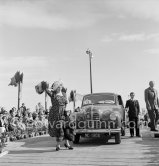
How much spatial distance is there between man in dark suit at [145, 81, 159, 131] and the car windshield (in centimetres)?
135

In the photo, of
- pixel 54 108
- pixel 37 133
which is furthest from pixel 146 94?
pixel 37 133

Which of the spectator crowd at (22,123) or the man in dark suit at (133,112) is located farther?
the spectator crowd at (22,123)

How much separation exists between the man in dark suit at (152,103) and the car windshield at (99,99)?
4.42 ft

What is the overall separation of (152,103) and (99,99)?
206 cm

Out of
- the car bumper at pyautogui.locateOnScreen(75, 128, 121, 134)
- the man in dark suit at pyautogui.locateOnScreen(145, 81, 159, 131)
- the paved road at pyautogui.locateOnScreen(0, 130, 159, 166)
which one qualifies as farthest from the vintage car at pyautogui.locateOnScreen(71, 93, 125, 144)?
the paved road at pyautogui.locateOnScreen(0, 130, 159, 166)

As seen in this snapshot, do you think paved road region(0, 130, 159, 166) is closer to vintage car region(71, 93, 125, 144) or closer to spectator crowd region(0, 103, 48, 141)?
vintage car region(71, 93, 125, 144)

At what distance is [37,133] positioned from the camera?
64.0 ft

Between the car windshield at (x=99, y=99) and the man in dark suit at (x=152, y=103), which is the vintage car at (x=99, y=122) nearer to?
the car windshield at (x=99, y=99)

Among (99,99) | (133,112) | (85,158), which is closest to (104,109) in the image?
(99,99)

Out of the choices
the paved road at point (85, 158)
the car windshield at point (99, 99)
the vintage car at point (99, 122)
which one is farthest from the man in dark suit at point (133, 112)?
the paved road at point (85, 158)

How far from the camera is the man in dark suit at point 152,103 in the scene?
44.0 ft

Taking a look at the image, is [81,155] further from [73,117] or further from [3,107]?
[3,107]

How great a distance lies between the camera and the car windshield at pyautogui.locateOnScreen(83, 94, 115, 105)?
13.6 meters

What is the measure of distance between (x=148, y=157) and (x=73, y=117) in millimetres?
4389
